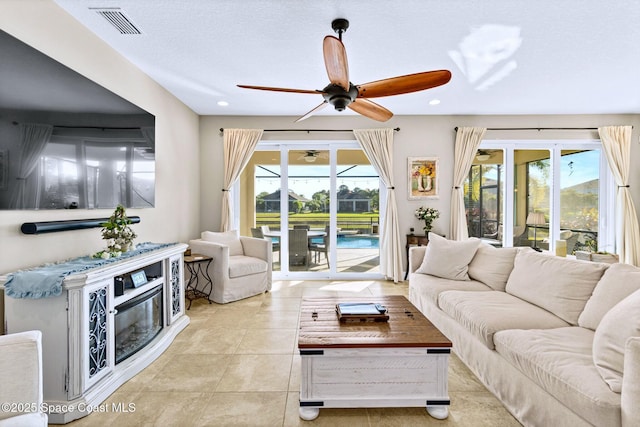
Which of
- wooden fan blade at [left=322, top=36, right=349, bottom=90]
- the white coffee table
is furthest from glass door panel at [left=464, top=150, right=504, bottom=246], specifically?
the white coffee table

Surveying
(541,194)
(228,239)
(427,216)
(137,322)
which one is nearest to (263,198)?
(228,239)

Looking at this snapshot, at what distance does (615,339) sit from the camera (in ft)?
4.55

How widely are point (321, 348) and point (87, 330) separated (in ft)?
4.51

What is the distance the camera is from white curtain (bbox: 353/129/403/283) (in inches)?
190

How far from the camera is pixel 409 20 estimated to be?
95.7 inches

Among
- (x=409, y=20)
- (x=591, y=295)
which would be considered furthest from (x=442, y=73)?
(x=591, y=295)

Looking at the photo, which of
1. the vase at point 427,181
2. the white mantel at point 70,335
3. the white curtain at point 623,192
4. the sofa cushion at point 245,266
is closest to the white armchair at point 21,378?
the white mantel at point 70,335

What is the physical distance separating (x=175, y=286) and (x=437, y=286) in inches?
99.7

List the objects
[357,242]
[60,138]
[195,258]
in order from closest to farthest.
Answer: [60,138] → [195,258] → [357,242]

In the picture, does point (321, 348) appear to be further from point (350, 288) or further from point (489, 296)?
point (350, 288)

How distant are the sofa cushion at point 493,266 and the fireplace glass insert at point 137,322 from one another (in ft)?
9.92

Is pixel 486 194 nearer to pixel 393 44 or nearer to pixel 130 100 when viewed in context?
pixel 393 44

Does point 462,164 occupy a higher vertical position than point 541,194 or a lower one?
higher

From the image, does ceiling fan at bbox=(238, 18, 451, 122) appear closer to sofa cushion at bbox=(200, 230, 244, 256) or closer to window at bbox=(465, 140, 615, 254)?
sofa cushion at bbox=(200, 230, 244, 256)
